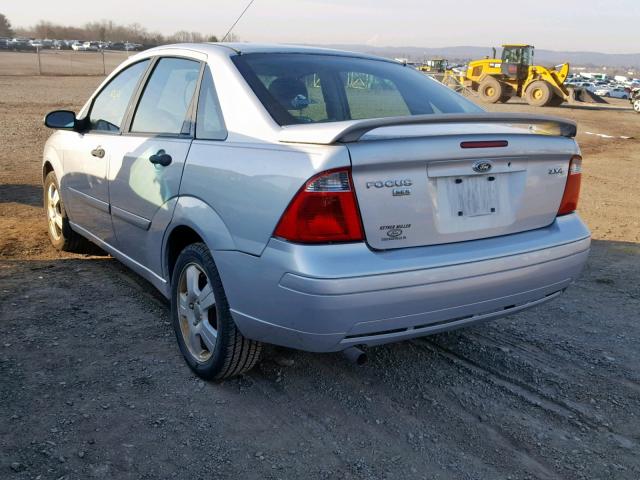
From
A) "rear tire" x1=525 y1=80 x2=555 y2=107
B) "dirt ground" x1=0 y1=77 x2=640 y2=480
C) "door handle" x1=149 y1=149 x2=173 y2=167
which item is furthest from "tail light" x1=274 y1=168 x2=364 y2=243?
"rear tire" x1=525 y1=80 x2=555 y2=107

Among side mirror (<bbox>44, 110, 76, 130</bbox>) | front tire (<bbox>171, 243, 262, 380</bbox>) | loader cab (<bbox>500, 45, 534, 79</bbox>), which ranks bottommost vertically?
front tire (<bbox>171, 243, 262, 380</bbox>)

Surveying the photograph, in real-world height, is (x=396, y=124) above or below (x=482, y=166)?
above

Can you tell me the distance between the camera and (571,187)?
322 centimetres

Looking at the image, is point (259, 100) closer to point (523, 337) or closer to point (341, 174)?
point (341, 174)

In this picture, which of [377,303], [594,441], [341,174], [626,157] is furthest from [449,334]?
[626,157]

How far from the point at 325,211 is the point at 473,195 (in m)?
0.71

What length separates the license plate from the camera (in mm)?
2744

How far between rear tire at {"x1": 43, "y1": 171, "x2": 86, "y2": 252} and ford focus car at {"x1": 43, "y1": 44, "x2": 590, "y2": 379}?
1438 millimetres

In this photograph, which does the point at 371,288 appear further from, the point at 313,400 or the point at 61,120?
the point at 61,120

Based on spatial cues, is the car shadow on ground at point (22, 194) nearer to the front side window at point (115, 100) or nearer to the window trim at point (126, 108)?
the window trim at point (126, 108)

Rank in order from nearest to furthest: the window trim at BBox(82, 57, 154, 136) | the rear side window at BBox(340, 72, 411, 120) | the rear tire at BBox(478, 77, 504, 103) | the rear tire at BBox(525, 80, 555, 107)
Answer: the rear side window at BBox(340, 72, 411, 120)
the window trim at BBox(82, 57, 154, 136)
the rear tire at BBox(525, 80, 555, 107)
the rear tire at BBox(478, 77, 504, 103)

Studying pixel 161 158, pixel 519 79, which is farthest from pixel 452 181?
pixel 519 79

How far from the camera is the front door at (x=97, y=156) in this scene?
4086 millimetres

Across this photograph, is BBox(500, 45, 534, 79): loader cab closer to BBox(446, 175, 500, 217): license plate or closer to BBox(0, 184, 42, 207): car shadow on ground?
BBox(0, 184, 42, 207): car shadow on ground
